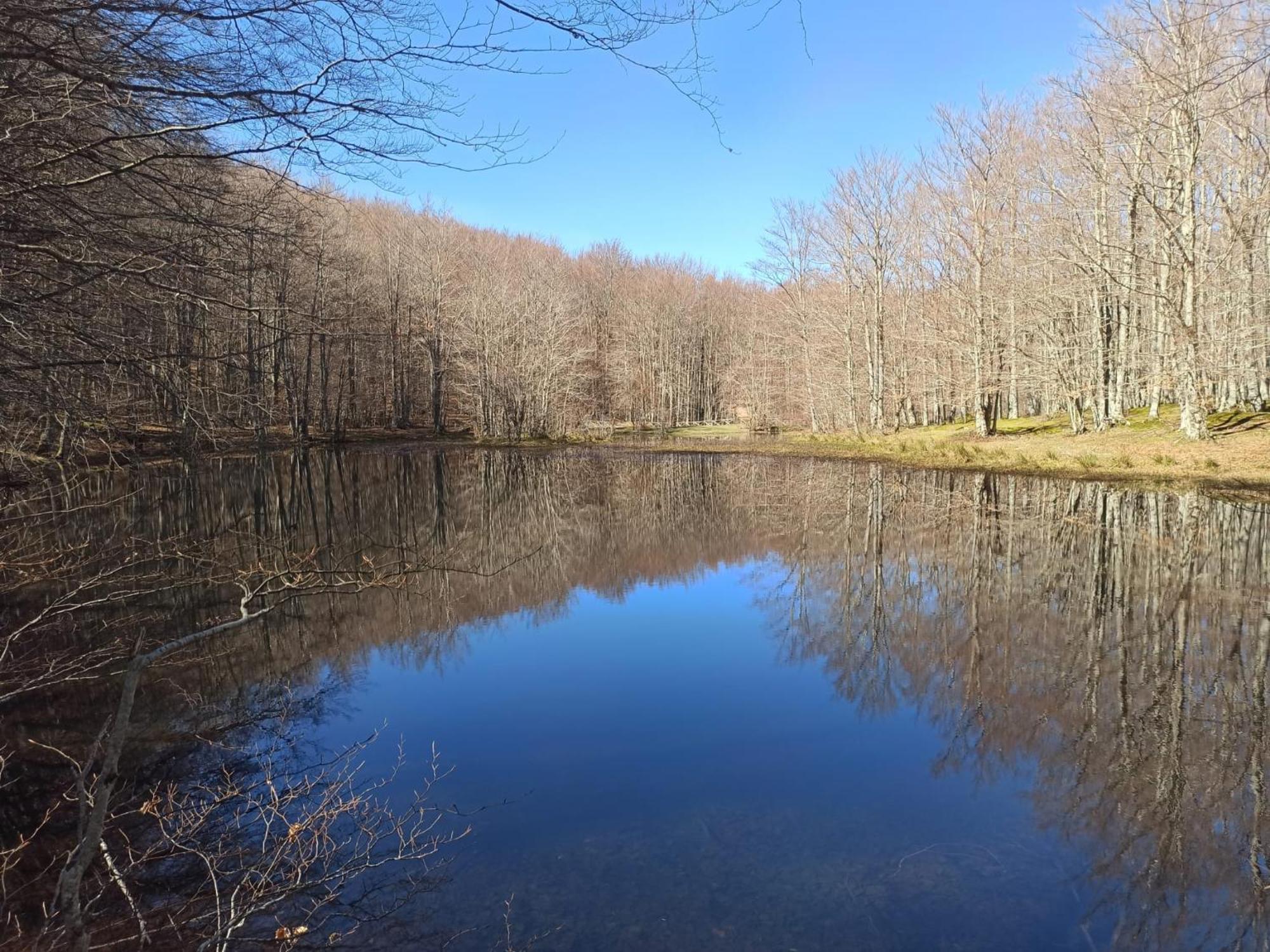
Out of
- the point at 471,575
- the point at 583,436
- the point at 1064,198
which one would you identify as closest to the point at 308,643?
the point at 471,575

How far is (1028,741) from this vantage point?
17.5 ft

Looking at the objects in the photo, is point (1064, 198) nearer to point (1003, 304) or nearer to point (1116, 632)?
point (1003, 304)

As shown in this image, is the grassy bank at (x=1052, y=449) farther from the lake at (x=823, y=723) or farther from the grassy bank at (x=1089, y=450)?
the lake at (x=823, y=723)

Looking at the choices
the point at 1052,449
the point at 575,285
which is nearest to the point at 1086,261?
the point at 1052,449

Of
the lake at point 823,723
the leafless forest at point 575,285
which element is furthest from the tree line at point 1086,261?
the lake at point 823,723

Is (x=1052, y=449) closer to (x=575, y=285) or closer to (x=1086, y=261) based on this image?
(x=1086, y=261)

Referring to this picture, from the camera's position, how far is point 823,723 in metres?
6.02

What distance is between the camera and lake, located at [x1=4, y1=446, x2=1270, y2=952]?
12.3 ft

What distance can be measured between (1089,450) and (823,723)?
18.4 m

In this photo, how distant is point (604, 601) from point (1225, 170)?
28779 mm

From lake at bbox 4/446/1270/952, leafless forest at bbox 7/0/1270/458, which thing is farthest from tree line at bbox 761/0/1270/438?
lake at bbox 4/446/1270/952

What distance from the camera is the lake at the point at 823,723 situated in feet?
12.3

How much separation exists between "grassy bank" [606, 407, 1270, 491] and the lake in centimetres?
395

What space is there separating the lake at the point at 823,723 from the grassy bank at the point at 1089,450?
3.95 meters
